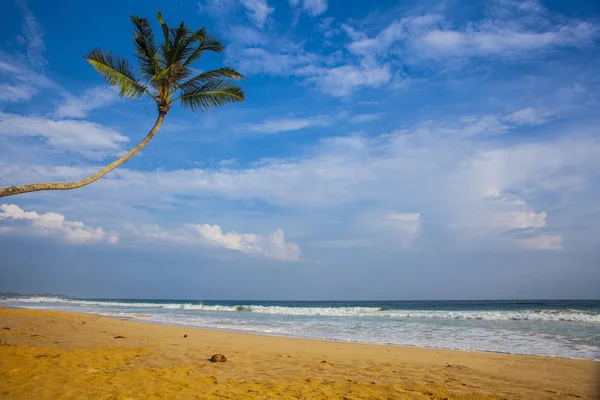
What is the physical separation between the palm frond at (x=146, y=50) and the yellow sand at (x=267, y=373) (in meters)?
7.43

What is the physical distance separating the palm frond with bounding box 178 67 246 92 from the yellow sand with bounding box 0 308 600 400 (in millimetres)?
7319

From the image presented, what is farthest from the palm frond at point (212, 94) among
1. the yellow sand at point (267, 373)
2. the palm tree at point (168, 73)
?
the yellow sand at point (267, 373)

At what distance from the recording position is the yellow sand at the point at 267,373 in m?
5.15

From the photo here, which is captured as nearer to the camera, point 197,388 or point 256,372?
point 197,388

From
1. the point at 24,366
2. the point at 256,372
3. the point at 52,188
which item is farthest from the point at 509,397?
the point at 52,188

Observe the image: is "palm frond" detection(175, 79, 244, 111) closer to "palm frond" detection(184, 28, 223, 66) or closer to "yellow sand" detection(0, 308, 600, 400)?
"palm frond" detection(184, 28, 223, 66)

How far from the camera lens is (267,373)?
6633mm

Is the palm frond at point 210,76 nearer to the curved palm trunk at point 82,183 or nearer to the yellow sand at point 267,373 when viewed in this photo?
the curved palm trunk at point 82,183

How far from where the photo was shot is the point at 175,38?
399 inches

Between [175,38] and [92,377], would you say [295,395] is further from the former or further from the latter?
[175,38]

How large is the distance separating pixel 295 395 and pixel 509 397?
3.22 metres

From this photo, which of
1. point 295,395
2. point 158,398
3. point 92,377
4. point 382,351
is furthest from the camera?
point 382,351

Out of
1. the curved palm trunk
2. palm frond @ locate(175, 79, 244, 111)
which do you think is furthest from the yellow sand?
palm frond @ locate(175, 79, 244, 111)

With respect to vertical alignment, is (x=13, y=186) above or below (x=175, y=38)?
below
